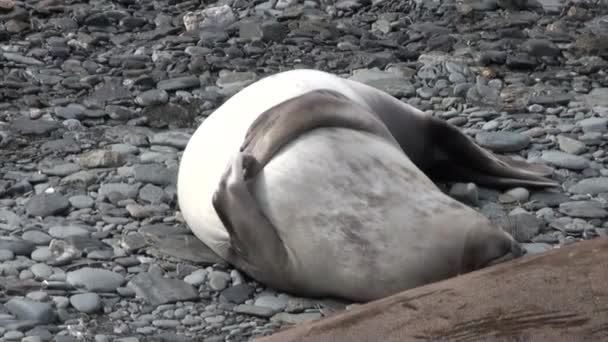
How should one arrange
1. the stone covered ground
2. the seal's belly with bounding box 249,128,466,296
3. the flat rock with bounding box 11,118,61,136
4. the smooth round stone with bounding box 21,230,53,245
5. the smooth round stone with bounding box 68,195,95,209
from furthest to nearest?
the flat rock with bounding box 11,118,61,136, the smooth round stone with bounding box 68,195,95,209, the smooth round stone with bounding box 21,230,53,245, the stone covered ground, the seal's belly with bounding box 249,128,466,296

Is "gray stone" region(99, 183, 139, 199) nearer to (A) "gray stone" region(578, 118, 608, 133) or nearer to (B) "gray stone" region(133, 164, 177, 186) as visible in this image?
(B) "gray stone" region(133, 164, 177, 186)

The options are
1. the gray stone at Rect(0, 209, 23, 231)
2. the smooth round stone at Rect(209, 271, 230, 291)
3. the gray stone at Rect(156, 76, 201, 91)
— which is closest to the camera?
the smooth round stone at Rect(209, 271, 230, 291)

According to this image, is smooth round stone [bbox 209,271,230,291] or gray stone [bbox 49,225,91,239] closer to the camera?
smooth round stone [bbox 209,271,230,291]

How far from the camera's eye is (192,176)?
543 cm

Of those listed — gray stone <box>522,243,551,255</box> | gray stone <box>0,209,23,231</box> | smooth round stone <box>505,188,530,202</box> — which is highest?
gray stone <box>0,209,23,231</box>

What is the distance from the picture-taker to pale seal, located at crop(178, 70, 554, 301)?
474 cm

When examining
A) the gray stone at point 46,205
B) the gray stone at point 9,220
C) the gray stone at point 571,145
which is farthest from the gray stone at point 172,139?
the gray stone at point 571,145

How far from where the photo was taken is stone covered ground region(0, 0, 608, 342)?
4.98 metres

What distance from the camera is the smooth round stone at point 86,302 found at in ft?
16.0

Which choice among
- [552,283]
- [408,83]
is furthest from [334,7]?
[552,283]

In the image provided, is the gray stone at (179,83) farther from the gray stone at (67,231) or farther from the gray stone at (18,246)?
the gray stone at (18,246)

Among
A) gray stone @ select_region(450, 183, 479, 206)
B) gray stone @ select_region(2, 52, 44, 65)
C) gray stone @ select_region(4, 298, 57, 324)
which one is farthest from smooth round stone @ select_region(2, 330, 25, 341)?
gray stone @ select_region(2, 52, 44, 65)

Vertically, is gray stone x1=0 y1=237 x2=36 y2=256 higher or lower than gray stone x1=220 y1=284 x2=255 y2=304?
higher

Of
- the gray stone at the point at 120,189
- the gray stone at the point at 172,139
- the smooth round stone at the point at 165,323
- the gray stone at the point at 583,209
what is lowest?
the gray stone at the point at 172,139
